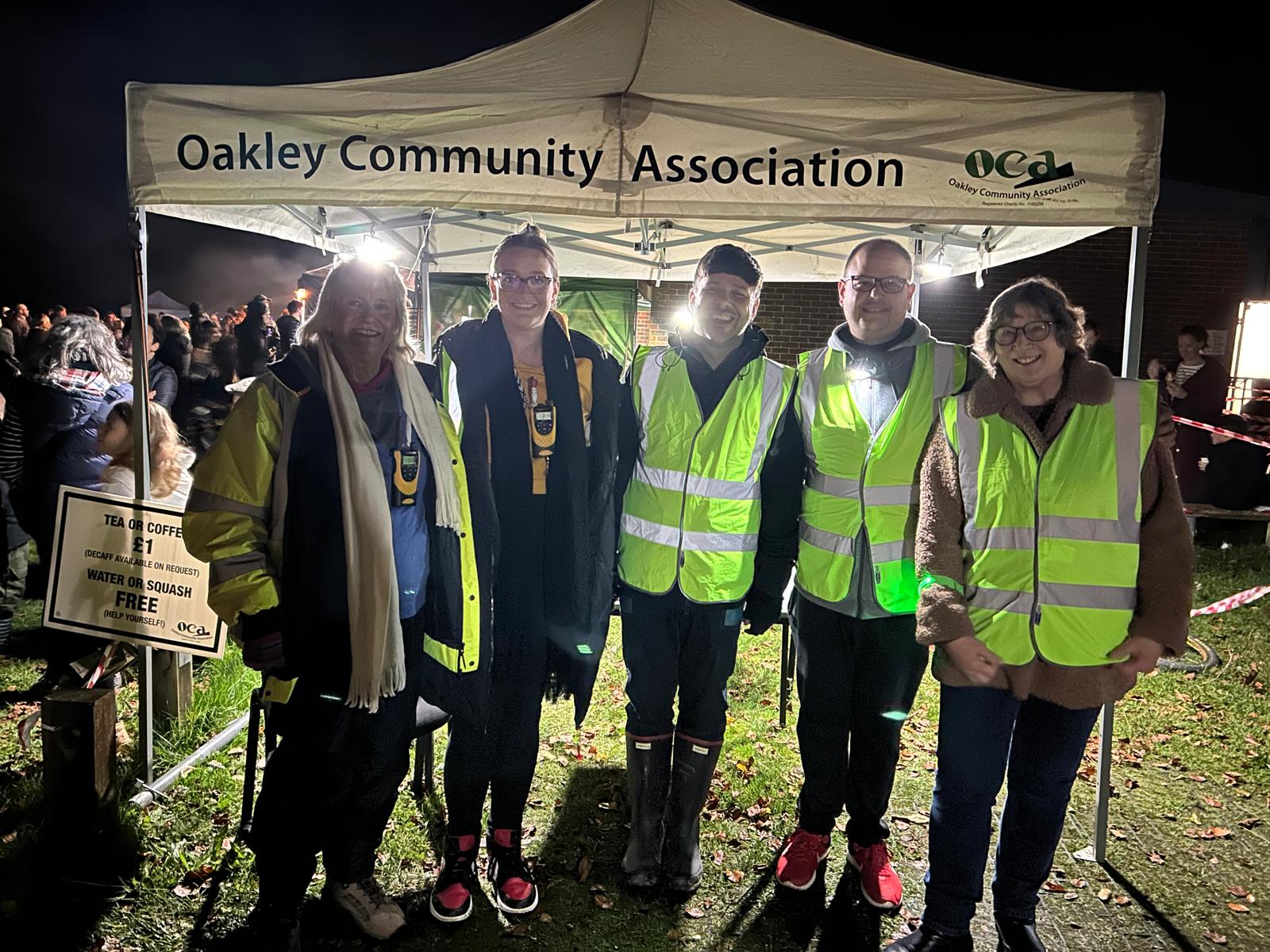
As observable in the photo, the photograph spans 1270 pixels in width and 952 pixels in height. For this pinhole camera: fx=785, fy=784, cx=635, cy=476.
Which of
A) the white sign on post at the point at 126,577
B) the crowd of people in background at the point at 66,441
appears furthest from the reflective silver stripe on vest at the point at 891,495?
the crowd of people in background at the point at 66,441

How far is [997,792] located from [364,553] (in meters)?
1.99

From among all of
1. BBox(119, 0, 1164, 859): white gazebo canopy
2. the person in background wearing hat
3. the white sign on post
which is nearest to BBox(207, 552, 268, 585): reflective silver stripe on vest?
the white sign on post

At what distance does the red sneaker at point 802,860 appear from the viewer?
9.36 feet

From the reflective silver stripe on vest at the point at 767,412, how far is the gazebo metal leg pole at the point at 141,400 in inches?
87.8

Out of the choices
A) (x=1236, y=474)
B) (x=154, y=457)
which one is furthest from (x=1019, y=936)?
(x=1236, y=474)

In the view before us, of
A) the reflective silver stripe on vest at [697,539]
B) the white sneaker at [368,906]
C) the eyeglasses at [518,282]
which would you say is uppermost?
the eyeglasses at [518,282]

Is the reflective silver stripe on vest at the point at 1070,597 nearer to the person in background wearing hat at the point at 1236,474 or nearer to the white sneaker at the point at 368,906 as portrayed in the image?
the white sneaker at the point at 368,906

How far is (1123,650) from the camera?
2178 millimetres

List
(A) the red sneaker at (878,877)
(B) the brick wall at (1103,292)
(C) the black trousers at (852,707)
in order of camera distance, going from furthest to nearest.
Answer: (B) the brick wall at (1103,292)
(A) the red sneaker at (878,877)
(C) the black trousers at (852,707)

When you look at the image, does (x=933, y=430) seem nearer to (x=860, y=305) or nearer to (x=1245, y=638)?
(x=860, y=305)

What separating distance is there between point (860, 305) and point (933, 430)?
1.74 feet

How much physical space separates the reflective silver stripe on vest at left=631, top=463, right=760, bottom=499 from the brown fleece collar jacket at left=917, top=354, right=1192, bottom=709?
633 mm

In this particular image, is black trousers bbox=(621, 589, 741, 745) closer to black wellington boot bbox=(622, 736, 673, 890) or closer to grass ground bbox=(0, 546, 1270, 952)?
black wellington boot bbox=(622, 736, 673, 890)

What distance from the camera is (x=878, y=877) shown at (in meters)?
2.79
